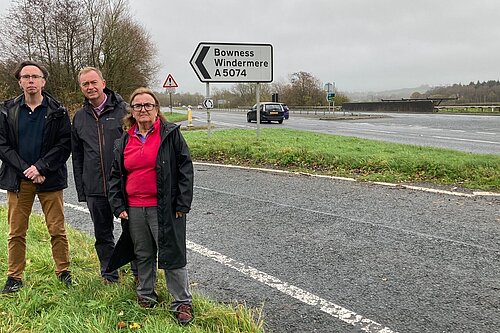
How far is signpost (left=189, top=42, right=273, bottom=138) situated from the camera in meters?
12.3

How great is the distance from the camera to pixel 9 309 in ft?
10.4

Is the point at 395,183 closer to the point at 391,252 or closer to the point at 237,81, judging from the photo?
the point at 391,252

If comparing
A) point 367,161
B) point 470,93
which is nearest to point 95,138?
point 367,161

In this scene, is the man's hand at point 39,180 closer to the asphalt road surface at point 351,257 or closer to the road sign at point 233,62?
the asphalt road surface at point 351,257

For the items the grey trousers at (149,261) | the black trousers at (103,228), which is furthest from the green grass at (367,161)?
the grey trousers at (149,261)

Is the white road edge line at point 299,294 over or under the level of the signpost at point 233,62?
under

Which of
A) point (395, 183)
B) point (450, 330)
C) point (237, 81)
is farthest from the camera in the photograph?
point (237, 81)

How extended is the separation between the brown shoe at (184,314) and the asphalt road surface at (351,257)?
1.47ft

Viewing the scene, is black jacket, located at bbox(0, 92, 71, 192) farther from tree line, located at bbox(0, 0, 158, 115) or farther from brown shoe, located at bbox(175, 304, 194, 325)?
tree line, located at bbox(0, 0, 158, 115)

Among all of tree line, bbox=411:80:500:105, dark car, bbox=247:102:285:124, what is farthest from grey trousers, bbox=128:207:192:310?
tree line, bbox=411:80:500:105

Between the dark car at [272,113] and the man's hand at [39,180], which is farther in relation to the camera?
the dark car at [272,113]

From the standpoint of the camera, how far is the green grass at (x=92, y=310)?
2904 millimetres

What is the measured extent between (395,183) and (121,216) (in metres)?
5.67

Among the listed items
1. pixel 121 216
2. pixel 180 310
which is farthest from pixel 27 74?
pixel 180 310
